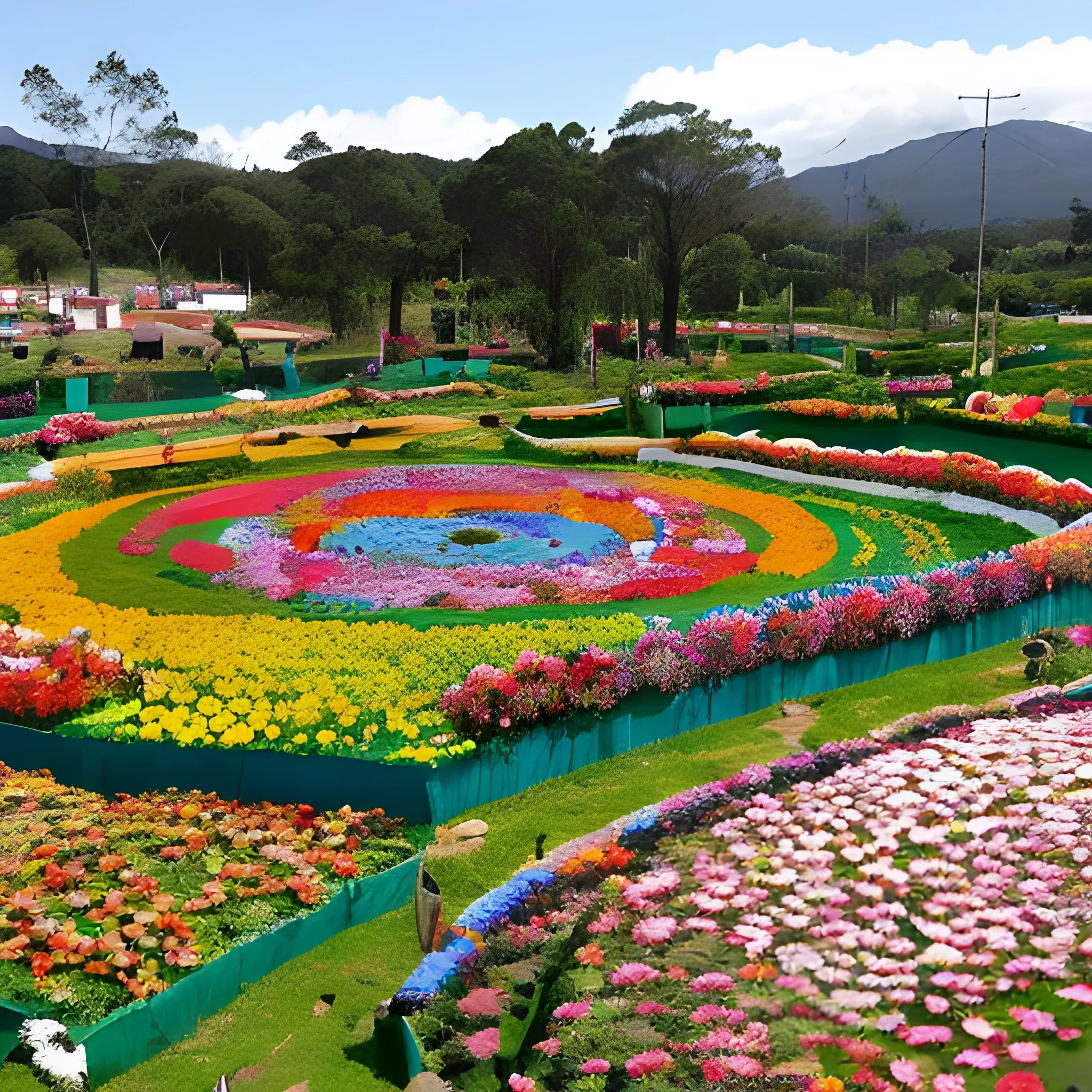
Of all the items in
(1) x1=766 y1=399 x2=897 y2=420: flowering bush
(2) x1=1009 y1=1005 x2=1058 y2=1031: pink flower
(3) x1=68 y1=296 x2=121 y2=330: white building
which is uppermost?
(3) x1=68 y1=296 x2=121 y2=330: white building

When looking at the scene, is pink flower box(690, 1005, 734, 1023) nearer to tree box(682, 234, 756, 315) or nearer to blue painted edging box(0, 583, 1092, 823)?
blue painted edging box(0, 583, 1092, 823)

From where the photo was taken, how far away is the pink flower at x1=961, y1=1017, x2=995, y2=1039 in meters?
5.20

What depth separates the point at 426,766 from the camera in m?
8.65

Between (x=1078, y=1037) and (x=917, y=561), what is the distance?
984cm

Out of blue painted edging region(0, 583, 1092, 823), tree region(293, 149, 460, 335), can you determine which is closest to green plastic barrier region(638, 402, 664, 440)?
blue painted edging region(0, 583, 1092, 823)

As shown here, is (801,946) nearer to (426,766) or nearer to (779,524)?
(426,766)

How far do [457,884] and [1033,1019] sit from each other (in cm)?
384

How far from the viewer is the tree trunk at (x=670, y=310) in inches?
1764

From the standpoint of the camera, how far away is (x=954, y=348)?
42.4 meters

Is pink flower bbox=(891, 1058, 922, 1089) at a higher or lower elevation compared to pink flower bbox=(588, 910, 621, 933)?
higher

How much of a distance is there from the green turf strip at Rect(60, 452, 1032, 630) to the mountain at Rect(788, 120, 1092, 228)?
112m

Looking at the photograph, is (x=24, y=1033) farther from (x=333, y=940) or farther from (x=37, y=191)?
(x=37, y=191)

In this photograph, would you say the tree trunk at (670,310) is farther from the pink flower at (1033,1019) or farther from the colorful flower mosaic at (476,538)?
the pink flower at (1033,1019)

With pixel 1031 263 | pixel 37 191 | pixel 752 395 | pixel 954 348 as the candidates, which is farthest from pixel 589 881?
pixel 1031 263
